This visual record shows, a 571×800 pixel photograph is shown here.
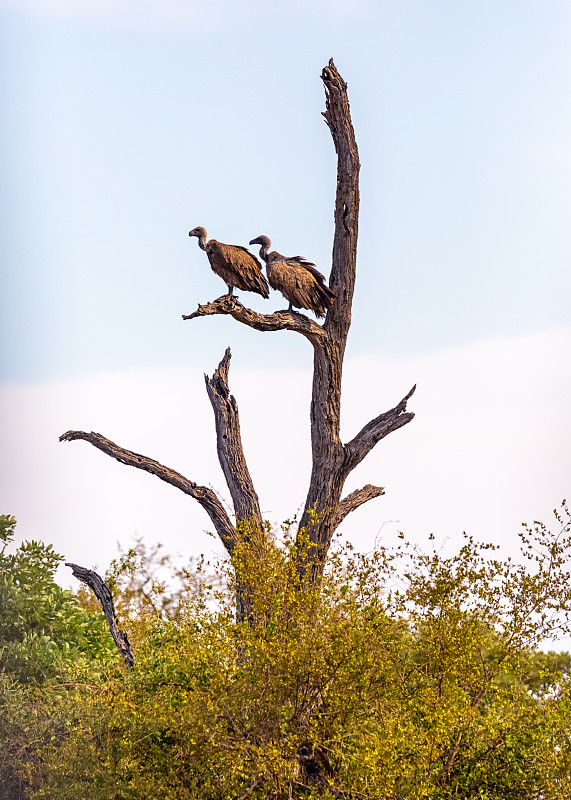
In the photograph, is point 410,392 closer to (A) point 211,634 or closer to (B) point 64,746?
(A) point 211,634

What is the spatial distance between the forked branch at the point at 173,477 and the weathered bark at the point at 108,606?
90 cm

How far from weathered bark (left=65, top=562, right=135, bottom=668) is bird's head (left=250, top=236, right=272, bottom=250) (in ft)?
9.45

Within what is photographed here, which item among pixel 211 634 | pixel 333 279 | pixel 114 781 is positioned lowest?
pixel 114 781

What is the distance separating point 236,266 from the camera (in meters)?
7.36

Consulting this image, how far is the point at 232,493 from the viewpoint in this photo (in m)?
7.84

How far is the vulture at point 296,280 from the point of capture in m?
7.65

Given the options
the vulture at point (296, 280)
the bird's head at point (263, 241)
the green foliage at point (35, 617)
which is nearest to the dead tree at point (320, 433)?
the vulture at point (296, 280)

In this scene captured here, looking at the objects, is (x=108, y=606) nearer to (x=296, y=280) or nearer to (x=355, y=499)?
(x=355, y=499)

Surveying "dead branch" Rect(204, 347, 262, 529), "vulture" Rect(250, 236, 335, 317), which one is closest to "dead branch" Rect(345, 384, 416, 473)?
"dead branch" Rect(204, 347, 262, 529)

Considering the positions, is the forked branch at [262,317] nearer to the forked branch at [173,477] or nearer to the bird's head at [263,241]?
the bird's head at [263,241]

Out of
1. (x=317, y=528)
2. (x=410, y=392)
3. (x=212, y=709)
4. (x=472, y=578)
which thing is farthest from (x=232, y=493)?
(x=212, y=709)

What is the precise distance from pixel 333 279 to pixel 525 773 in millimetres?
4037

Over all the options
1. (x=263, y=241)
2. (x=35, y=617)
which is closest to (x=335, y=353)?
(x=263, y=241)

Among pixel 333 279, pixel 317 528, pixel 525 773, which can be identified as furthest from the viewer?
pixel 333 279
